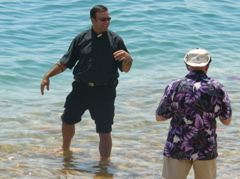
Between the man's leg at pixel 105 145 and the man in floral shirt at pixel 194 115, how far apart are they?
1861 millimetres

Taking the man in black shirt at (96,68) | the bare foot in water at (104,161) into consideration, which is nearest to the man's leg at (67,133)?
the man in black shirt at (96,68)

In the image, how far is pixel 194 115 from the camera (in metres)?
4.84

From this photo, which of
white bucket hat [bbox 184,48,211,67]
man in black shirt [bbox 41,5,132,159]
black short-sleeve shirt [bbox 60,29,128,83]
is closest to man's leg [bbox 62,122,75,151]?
man in black shirt [bbox 41,5,132,159]

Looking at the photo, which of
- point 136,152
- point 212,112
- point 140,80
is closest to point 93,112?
point 136,152

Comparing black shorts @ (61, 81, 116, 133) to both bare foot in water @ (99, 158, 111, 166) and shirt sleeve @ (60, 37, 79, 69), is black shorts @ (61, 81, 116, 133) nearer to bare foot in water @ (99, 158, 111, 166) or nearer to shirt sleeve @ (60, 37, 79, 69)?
shirt sleeve @ (60, 37, 79, 69)

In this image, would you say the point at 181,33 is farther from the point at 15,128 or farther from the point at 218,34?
the point at 15,128

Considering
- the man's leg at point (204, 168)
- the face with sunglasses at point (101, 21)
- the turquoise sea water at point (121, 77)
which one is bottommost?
the turquoise sea water at point (121, 77)

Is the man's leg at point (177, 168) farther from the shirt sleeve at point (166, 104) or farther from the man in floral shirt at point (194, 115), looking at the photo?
→ the shirt sleeve at point (166, 104)

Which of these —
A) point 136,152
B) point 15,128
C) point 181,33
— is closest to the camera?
point 136,152

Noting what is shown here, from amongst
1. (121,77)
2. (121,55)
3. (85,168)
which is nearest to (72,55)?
(121,55)

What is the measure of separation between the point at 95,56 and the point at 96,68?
140 mm

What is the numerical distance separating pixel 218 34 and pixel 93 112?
11960mm

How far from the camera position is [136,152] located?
297 inches

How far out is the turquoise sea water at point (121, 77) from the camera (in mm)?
7039
